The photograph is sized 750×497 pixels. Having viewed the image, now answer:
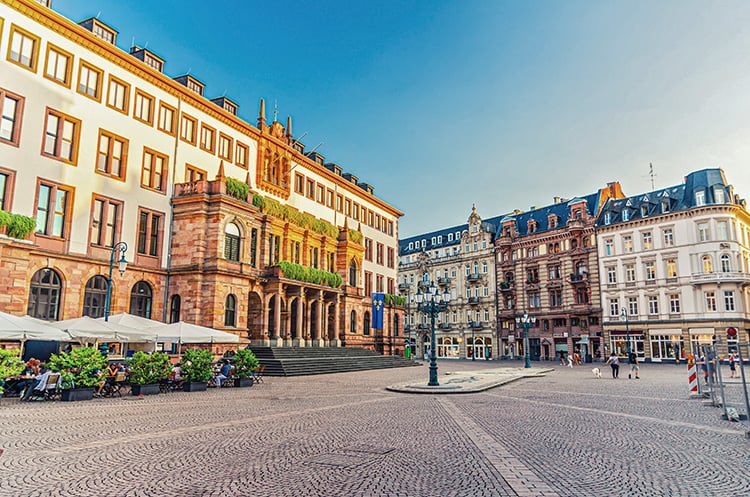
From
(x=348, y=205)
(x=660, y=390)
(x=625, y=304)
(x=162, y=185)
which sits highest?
(x=348, y=205)

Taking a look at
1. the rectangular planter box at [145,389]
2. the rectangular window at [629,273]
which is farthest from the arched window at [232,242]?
the rectangular window at [629,273]

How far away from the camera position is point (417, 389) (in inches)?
904

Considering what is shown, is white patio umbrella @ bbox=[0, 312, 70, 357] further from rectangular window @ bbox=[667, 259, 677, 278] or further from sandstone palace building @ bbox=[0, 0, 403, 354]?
rectangular window @ bbox=[667, 259, 677, 278]

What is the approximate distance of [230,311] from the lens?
33719mm

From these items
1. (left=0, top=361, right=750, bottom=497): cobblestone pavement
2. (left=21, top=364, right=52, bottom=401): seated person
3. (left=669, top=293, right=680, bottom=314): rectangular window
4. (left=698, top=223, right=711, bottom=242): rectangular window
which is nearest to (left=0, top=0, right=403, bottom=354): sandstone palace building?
(left=21, top=364, right=52, bottom=401): seated person

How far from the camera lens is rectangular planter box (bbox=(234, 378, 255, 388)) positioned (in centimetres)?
2467

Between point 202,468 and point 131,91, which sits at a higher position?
point 131,91

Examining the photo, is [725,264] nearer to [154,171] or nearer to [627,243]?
[627,243]

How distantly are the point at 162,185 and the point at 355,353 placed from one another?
19.4m

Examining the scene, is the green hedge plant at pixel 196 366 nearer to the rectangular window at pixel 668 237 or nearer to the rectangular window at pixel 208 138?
the rectangular window at pixel 208 138

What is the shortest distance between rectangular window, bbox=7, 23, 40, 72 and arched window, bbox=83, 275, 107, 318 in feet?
36.5

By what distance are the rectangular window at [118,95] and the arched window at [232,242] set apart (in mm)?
9090

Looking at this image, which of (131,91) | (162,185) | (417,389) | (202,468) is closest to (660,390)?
(417,389)

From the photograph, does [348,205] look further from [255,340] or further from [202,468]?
[202,468]
